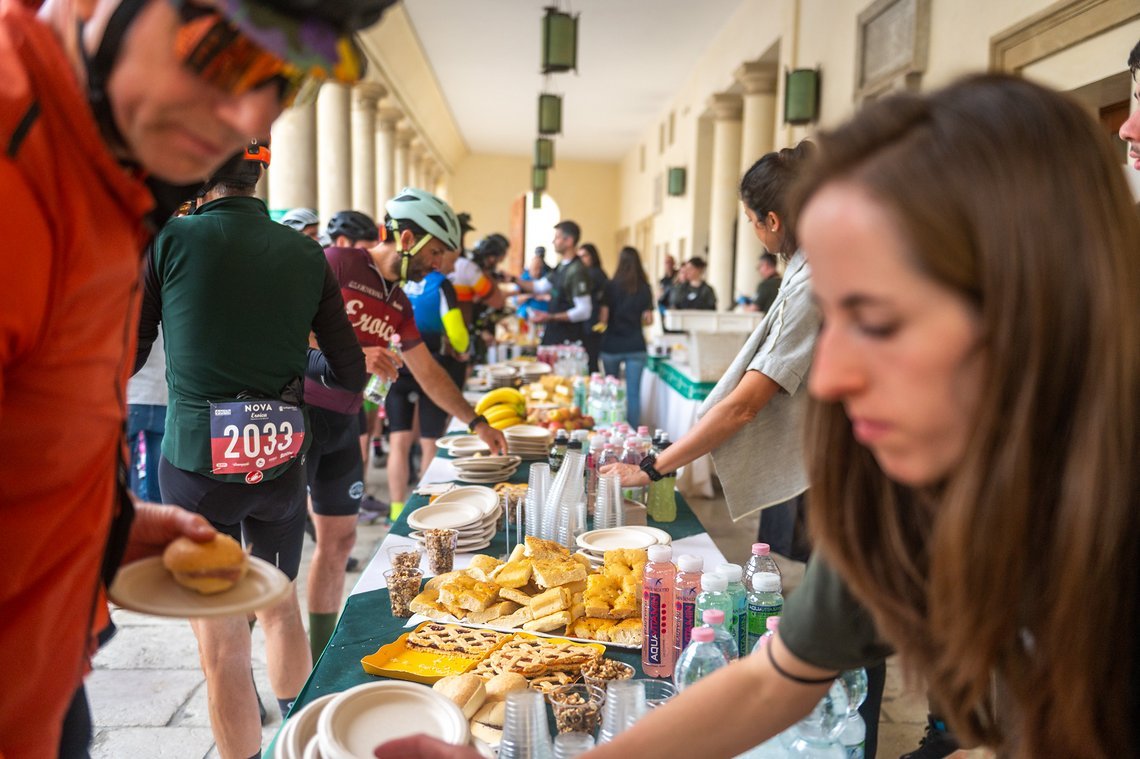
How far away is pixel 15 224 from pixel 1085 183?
0.93 metres

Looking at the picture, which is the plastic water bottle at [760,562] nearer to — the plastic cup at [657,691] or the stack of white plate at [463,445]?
the plastic cup at [657,691]

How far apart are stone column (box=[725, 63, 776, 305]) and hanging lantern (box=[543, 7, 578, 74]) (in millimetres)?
4601

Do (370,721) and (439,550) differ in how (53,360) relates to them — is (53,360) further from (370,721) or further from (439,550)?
(439,550)

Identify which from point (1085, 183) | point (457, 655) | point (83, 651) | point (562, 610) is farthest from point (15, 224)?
point (562, 610)

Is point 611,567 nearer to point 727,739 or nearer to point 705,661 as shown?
point 705,661

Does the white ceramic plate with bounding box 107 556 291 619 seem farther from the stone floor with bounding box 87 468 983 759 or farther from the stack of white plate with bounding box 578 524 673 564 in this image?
the stone floor with bounding box 87 468 983 759

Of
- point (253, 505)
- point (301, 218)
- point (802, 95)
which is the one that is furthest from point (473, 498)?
point (802, 95)

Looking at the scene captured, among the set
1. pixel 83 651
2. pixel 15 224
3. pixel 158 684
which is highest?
pixel 15 224

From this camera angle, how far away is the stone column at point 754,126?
1057 cm

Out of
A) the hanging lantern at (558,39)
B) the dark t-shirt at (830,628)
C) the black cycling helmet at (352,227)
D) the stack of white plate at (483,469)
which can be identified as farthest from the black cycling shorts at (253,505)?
the hanging lantern at (558,39)

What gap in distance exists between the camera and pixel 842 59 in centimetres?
767

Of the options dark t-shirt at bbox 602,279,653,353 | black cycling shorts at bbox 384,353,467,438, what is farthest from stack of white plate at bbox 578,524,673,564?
dark t-shirt at bbox 602,279,653,353

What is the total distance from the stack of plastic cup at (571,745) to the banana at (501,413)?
2993mm

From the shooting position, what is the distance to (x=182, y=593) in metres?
1.01
